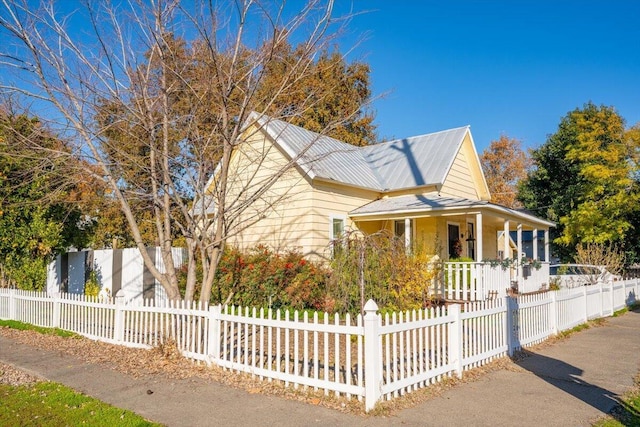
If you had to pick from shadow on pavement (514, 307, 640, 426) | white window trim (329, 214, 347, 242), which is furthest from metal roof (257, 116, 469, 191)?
shadow on pavement (514, 307, 640, 426)

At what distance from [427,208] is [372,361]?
960cm

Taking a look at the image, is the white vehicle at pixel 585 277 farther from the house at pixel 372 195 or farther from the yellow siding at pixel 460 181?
the yellow siding at pixel 460 181

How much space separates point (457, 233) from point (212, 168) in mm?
12297

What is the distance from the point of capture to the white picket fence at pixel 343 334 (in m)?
6.05

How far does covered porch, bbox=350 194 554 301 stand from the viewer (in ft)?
45.7

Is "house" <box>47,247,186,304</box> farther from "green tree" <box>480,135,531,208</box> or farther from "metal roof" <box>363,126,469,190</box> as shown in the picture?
"green tree" <box>480,135,531,208</box>

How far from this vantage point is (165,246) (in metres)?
9.95

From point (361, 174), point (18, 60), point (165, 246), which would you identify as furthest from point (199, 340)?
point (361, 174)

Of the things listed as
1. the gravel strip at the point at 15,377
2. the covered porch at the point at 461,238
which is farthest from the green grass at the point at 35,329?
the covered porch at the point at 461,238

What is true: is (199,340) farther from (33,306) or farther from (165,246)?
(33,306)

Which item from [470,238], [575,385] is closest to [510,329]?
[575,385]

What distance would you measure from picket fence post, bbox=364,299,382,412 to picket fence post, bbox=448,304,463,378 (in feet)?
6.00

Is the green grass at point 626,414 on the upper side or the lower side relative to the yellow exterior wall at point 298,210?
lower

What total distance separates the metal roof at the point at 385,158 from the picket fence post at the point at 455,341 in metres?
8.78
